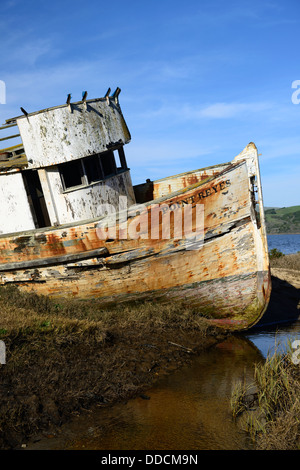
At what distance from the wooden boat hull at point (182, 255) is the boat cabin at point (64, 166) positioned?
82 centimetres

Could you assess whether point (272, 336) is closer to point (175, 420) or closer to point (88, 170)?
point (175, 420)

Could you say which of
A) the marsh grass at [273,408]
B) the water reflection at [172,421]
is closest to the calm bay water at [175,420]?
the water reflection at [172,421]

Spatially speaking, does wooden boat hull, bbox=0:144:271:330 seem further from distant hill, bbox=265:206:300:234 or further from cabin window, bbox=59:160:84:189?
distant hill, bbox=265:206:300:234

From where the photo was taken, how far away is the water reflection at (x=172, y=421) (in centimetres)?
348

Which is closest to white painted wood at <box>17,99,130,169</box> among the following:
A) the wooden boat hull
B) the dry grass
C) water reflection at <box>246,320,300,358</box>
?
the wooden boat hull

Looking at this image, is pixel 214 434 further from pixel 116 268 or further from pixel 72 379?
pixel 116 268

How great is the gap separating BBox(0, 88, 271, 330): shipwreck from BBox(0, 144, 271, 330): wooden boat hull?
2 centimetres

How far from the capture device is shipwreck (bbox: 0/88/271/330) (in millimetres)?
6574

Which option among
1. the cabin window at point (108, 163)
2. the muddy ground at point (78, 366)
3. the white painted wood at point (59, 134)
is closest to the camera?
the muddy ground at point (78, 366)

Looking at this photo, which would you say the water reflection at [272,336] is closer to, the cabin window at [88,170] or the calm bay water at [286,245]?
the cabin window at [88,170]

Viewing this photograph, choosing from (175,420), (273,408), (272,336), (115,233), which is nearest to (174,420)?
(175,420)

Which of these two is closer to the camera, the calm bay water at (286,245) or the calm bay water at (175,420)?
the calm bay water at (175,420)

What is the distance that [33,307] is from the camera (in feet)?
22.1

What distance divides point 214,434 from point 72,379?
1805mm
